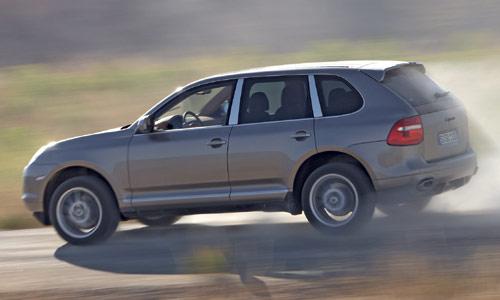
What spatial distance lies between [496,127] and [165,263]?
7.96 meters

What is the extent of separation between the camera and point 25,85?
22766mm

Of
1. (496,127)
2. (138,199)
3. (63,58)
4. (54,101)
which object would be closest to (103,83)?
(54,101)

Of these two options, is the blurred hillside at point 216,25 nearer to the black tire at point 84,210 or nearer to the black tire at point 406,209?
the black tire at point 406,209

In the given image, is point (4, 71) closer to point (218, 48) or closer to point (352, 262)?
point (218, 48)

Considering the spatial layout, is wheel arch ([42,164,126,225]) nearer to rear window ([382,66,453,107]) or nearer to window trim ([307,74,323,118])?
window trim ([307,74,323,118])

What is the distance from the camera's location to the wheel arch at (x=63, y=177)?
8578mm

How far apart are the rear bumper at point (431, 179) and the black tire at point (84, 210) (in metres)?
2.85

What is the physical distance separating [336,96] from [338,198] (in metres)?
0.99

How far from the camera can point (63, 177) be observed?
876cm

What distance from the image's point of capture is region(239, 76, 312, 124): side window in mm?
7871

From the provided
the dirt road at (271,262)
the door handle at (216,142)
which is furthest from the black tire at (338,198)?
the door handle at (216,142)

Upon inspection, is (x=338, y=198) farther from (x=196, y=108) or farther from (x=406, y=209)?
(x=196, y=108)

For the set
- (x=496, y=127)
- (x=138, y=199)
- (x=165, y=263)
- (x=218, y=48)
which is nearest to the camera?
(x=165, y=263)

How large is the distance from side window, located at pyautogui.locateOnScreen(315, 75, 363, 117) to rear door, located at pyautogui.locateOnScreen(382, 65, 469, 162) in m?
0.34
